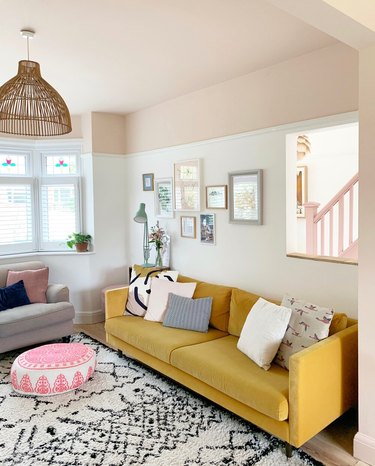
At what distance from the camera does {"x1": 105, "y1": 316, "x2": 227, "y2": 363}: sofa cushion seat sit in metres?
3.28

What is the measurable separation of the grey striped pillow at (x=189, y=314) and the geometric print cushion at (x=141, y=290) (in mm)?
332

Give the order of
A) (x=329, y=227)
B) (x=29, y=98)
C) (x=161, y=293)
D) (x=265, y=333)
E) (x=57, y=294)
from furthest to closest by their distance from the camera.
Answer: (x=57, y=294) → (x=329, y=227) → (x=161, y=293) → (x=265, y=333) → (x=29, y=98)

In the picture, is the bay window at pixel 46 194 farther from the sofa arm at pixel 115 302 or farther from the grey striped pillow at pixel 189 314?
the grey striped pillow at pixel 189 314

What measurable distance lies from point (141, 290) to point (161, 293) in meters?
0.24

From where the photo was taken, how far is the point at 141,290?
13.4 feet

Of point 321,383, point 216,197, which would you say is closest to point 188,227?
point 216,197

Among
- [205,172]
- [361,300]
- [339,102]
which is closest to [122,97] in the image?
[205,172]

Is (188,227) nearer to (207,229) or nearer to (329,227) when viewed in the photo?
(207,229)

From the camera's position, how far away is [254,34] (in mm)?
2820

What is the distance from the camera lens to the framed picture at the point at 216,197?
13.1 feet

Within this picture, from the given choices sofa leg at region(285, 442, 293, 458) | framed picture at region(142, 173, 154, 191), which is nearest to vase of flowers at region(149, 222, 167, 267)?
framed picture at region(142, 173, 154, 191)

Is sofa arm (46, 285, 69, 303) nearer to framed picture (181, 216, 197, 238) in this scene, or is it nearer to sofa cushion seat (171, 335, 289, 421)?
framed picture (181, 216, 197, 238)

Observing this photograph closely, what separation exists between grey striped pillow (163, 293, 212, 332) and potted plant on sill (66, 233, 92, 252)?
6.19ft

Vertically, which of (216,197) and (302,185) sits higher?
(302,185)
